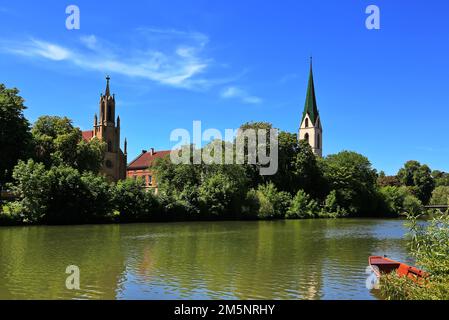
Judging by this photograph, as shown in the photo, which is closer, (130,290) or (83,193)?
(130,290)

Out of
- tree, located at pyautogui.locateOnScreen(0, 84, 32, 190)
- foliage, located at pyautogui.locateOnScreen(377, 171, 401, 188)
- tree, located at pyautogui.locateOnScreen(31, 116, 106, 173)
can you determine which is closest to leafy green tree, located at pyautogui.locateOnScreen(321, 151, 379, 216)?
foliage, located at pyautogui.locateOnScreen(377, 171, 401, 188)

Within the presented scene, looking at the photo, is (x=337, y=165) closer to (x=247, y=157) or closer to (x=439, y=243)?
(x=247, y=157)

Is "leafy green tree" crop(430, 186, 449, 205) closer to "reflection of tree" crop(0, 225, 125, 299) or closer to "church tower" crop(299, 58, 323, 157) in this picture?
"church tower" crop(299, 58, 323, 157)

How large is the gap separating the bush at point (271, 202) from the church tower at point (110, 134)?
34923 millimetres

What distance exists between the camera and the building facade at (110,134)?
311 ft

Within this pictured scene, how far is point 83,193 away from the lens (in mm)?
52656

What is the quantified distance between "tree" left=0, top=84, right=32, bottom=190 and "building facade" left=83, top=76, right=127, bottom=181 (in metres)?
39.6

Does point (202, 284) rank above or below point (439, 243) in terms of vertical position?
below

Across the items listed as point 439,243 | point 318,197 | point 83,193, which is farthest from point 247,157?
point 439,243

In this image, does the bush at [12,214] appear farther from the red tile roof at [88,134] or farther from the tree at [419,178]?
the tree at [419,178]

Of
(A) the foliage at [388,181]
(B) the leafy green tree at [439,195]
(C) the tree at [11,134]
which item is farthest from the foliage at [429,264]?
(A) the foliage at [388,181]

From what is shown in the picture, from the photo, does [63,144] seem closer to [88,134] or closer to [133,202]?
[133,202]

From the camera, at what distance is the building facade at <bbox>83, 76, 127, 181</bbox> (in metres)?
94.9

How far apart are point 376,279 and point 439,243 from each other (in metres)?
5.31
